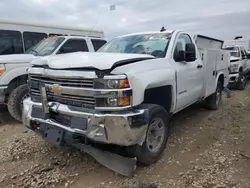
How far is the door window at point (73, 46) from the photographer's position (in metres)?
7.38

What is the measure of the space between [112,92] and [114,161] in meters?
0.93

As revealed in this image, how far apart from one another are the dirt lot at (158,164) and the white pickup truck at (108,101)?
0.87 feet

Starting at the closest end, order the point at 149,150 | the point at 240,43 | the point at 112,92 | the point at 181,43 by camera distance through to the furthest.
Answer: the point at 112,92 < the point at 149,150 < the point at 181,43 < the point at 240,43

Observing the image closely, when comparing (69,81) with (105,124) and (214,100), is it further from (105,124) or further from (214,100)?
(214,100)

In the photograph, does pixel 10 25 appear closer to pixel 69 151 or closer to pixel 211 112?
pixel 69 151

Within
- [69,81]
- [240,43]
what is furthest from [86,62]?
[240,43]

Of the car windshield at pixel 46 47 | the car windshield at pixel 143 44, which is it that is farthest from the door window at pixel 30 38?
the car windshield at pixel 143 44

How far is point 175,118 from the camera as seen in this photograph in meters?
6.20

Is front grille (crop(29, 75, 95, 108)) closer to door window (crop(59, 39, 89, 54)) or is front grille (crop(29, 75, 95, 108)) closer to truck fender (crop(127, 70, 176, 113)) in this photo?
truck fender (crop(127, 70, 176, 113))

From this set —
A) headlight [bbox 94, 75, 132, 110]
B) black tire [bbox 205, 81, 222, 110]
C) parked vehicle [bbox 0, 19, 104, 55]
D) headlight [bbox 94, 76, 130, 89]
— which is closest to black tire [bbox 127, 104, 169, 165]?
headlight [bbox 94, 75, 132, 110]

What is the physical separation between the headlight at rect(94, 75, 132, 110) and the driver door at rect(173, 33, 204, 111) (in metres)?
1.52

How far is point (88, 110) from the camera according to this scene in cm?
319

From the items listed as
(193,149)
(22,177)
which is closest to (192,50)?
(193,149)

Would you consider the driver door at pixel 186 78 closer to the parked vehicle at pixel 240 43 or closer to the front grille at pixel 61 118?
the front grille at pixel 61 118
